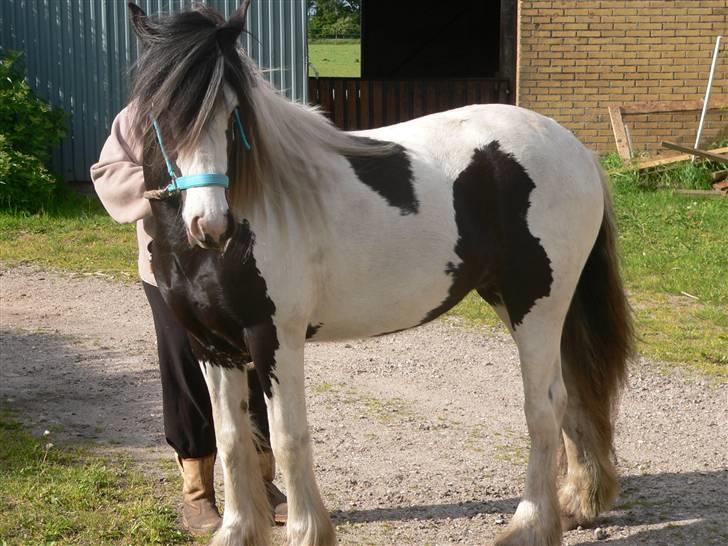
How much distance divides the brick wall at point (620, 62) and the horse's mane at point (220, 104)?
358 inches

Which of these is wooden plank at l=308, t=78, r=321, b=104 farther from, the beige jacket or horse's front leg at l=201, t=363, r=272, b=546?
horse's front leg at l=201, t=363, r=272, b=546

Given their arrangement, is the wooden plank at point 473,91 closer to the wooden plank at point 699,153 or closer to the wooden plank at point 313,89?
the wooden plank at point 313,89

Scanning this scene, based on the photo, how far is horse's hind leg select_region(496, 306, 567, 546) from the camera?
12.3 ft

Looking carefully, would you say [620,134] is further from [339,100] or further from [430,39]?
[430,39]

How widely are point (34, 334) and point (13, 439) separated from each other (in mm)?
2019

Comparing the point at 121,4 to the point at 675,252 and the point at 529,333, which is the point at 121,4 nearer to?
the point at 675,252

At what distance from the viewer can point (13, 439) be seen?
491cm

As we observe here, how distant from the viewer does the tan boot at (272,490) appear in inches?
163

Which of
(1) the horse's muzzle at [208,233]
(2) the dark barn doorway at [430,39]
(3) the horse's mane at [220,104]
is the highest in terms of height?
(2) the dark barn doorway at [430,39]

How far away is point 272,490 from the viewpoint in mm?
4289

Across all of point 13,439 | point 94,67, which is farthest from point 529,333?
point 94,67

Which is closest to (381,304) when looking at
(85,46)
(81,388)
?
(81,388)

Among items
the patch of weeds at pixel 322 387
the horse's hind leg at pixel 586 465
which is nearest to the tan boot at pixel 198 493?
the horse's hind leg at pixel 586 465

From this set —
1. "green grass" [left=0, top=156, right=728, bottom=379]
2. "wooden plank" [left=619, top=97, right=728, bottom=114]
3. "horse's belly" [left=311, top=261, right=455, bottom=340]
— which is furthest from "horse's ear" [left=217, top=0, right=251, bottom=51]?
"wooden plank" [left=619, top=97, right=728, bottom=114]
